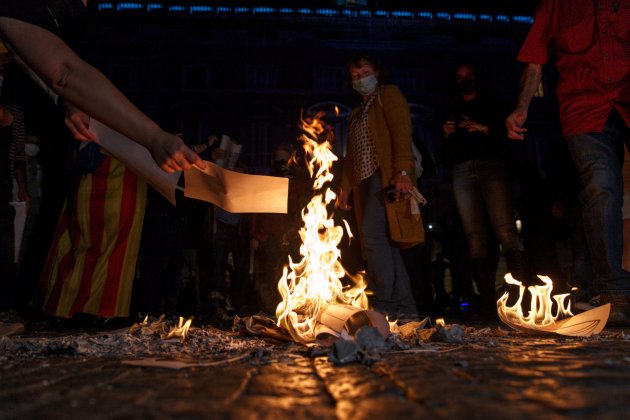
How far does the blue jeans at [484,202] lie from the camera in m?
4.16

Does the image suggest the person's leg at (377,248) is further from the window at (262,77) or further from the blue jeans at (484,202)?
the window at (262,77)

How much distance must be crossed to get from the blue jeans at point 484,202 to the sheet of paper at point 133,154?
297cm

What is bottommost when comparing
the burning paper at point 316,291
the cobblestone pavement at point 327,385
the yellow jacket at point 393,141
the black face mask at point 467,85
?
the cobblestone pavement at point 327,385

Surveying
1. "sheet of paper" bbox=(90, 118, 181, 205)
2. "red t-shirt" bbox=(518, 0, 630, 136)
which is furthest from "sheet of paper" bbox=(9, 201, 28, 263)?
"red t-shirt" bbox=(518, 0, 630, 136)

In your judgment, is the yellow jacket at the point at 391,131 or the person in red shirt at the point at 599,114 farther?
the yellow jacket at the point at 391,131

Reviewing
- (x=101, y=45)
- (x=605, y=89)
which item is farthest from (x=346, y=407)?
(x=101, y=45)

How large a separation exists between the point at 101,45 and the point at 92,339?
2461 centimetres

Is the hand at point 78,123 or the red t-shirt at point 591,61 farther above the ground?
the red t-shirt at point 591,61

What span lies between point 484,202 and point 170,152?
336cm

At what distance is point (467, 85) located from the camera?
4.73 metres

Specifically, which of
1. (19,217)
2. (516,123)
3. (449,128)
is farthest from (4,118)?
(516,123)

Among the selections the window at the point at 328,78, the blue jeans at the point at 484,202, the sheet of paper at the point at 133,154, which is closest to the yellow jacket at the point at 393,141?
the blue jeans at the point at 484,202

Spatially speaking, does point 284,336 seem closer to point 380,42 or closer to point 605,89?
point 605,89

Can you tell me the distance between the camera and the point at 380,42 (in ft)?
77.3
